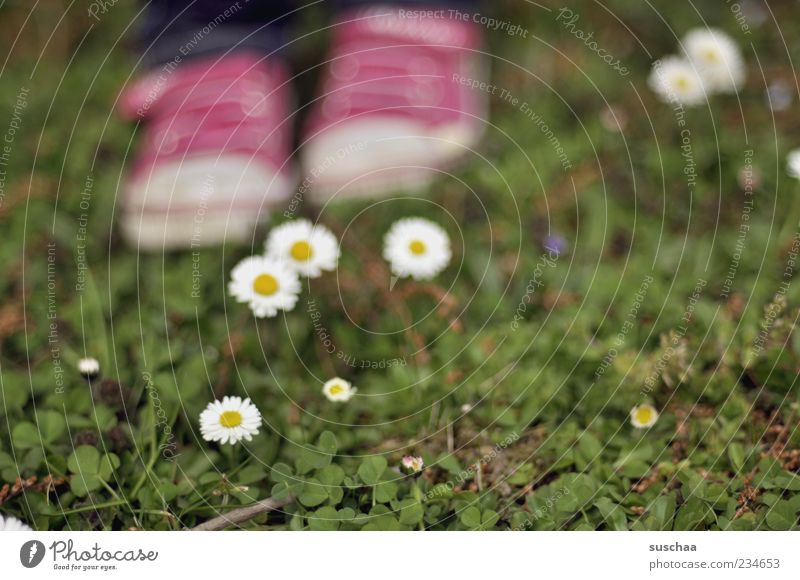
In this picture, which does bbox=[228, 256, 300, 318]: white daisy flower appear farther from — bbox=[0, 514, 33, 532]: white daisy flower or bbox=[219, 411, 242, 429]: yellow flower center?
bbox=[0, 514, 33, 532]: white daisy flower

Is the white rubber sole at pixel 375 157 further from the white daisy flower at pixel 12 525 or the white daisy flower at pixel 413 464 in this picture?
the white daisy flower at pixel 12 525

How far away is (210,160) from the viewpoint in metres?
1.31

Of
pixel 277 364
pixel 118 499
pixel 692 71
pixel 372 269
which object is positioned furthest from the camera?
→ pixel 692 71

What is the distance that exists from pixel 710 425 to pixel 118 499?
727 millimetres

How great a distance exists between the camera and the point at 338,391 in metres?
1.01

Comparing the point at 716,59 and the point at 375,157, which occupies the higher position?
the point at 716,59

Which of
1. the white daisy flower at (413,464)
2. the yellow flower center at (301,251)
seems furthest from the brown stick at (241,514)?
the yellow flower center at (301,251)

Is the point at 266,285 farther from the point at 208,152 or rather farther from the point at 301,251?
the point at 208,152

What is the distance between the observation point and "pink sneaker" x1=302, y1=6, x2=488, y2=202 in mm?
1311

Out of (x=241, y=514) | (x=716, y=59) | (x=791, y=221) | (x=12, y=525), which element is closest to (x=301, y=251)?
(x=241, y=514)

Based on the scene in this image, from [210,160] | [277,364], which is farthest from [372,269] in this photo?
[210,160]

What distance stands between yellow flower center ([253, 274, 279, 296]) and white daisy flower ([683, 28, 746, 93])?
911 mm

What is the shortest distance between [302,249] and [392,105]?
Answer: 412mm
